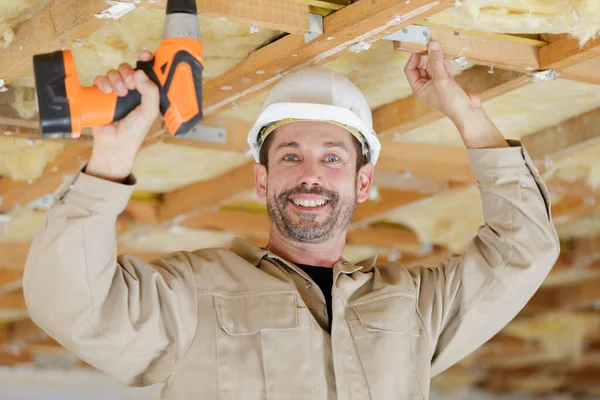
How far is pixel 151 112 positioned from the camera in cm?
180

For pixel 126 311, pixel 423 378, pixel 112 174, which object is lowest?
pixel 423 378

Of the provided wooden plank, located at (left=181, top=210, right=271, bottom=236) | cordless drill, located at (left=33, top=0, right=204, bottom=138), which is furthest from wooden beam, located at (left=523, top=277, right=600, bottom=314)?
cordless drill, located at (left=33, top=0, right=204, bottom=138)

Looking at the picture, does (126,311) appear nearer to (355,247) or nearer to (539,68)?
(539,68)

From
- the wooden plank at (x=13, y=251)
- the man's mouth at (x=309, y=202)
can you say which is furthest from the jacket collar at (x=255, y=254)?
the wooden plank at (x=13, y=251)

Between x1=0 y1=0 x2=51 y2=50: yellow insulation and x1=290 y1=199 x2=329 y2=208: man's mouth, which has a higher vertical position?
x1=0 y1=0 x2=51 y2=50: yellow insulation

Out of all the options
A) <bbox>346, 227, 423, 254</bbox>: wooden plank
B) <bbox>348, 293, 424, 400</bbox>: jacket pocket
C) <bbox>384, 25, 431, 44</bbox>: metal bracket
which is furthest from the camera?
<bbox>346, 227, 423, 254</bbox>: wooden plank

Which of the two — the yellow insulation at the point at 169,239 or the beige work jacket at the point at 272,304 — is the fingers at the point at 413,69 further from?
the yellow insulation at the point at 169,239

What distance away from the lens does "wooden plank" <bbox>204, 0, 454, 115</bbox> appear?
2.24 meters

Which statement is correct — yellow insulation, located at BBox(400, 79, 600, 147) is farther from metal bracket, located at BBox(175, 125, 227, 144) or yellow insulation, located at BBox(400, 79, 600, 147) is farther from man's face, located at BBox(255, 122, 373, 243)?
man's face, located at BBox(255, 122, 373, 243)

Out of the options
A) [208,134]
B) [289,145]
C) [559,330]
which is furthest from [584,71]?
[559,330]

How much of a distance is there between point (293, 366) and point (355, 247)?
2733mm

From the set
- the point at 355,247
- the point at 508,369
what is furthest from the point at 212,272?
the point at 508,369

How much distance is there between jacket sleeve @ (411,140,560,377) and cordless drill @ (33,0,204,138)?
880mm

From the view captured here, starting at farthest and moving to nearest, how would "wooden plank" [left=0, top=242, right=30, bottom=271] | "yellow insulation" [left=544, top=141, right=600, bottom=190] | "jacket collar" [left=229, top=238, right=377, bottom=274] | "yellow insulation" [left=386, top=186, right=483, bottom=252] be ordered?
1. "wooden plank" [left=0, top=242, right=30, bottom=271]
2. "yellow insulation" [left=386, top=186, right=483, bottom=252]
3. "yellow insulation" [left=544, top=141, right=600, bottom=190]
4. "jacket collar" [left=229, top=238, right=377, bottom=274]
